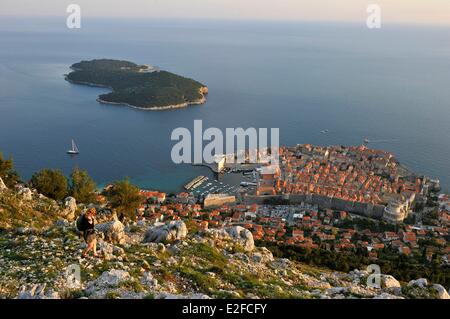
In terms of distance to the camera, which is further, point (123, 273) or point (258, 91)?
point (258, 91)

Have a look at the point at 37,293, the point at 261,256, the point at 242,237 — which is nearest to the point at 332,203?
the point at 242,237

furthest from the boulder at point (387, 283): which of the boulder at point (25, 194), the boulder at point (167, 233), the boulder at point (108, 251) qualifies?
the boulder at point (25, 194)

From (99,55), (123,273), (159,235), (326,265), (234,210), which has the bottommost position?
(234,210)

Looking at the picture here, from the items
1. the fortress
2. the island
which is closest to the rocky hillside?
the fortress

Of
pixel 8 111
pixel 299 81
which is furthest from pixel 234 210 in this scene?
pixel 299 81

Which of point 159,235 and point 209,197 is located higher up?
point 159,235

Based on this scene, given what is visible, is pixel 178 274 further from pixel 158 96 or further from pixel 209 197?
pixel 158 96
